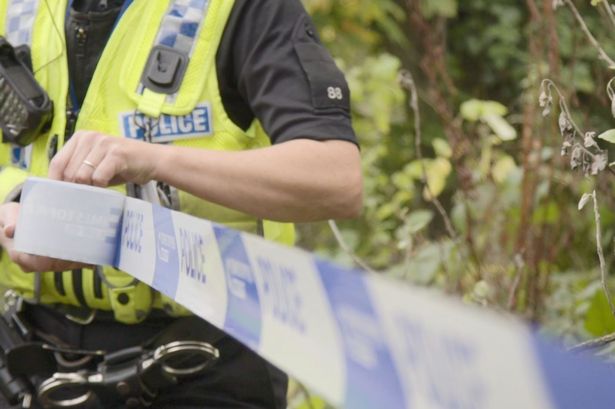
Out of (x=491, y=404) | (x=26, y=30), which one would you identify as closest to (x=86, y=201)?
(x=26, y=30)

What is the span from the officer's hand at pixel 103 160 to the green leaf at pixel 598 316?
1631mm

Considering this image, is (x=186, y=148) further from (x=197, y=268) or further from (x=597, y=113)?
(x=597, y=113)

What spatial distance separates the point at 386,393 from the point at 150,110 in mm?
1217

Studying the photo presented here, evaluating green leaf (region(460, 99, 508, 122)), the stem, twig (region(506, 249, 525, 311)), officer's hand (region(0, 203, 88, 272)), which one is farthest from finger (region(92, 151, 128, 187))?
green leaf (region(460, 99, 508, 122))

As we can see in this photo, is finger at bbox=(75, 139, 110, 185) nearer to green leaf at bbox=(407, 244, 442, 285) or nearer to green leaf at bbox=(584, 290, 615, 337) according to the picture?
green leaf at bbox=(584, 290, 615, 337)

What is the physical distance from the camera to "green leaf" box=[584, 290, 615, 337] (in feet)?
11.0

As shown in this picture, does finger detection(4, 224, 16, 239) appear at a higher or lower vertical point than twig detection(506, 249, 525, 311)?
higher

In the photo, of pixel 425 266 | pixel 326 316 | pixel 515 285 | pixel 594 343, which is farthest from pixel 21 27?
pixel 425 266

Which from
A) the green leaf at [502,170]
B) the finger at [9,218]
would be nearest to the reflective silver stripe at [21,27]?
the finger at [9,218]

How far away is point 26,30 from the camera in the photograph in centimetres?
254

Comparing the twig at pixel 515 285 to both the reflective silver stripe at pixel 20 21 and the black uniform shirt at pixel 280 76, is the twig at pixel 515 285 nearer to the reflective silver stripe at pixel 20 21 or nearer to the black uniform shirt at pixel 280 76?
the black uniform shirt at pixel 280 76

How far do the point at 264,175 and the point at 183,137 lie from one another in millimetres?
228

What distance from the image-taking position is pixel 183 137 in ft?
7.65

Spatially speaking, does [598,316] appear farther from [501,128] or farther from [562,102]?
[562,102]
